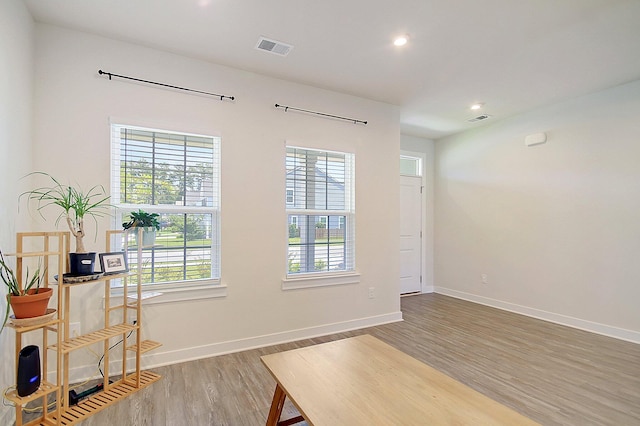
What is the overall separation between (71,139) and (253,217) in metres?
1.64

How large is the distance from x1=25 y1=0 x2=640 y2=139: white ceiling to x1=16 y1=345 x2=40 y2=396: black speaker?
2359 millimetres

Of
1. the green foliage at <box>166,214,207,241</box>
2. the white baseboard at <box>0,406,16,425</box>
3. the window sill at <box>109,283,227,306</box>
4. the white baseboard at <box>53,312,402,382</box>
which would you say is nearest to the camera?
the white baseboard at <box>0,406,16,425</box>

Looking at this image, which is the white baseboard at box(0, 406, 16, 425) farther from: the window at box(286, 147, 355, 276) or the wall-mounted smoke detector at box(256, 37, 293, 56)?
the wall-mounted smoke detector at box(256, 37, 293, 56)

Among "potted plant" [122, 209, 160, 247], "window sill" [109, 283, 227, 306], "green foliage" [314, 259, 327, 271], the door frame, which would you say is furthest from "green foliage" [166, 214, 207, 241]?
the door frame

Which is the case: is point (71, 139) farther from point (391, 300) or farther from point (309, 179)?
point (391, 300)

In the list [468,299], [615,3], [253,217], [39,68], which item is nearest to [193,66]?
[39,68]

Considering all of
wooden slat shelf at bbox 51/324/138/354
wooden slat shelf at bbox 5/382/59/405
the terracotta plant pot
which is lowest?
wooden slat shelf at bbox 5/382/59/405

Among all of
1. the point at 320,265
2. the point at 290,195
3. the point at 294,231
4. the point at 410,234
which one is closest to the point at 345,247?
the point at 320,265

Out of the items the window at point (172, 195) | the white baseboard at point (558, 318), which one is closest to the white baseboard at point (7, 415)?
the window at point (172, 195)

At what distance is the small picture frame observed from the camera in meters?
2.20

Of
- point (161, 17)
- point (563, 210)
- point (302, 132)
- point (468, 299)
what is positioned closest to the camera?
point (161, 17)

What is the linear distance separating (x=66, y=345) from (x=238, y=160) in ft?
6.50

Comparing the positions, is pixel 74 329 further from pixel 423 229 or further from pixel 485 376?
pixel 423 229

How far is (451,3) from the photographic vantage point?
2.17 meters
